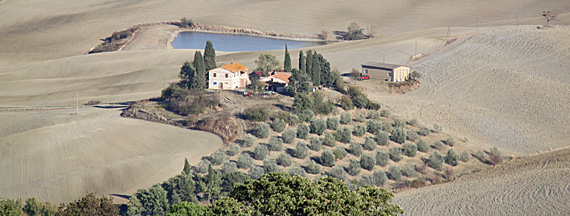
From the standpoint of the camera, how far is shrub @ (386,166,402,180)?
155 ft

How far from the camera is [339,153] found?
49.8 m

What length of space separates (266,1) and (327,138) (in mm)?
93349

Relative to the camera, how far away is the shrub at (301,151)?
49.4m

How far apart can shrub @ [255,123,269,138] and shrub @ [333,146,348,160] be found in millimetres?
5539

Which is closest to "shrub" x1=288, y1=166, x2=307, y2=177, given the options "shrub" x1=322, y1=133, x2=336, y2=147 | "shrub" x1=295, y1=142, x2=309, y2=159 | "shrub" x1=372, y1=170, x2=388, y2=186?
"shrub" x1=295, y1=142, x2=309, y2=159

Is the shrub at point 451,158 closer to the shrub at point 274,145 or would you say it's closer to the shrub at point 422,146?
the shrub at point 422,146

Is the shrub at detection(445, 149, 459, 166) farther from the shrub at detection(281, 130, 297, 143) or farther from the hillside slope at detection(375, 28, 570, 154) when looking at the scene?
the shrub at detection(281, 130, 297, 143)

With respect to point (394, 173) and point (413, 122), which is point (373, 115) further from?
point (394, 173)

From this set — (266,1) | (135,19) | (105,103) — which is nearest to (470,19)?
(266,1)

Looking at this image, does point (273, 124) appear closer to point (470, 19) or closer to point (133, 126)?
point (133, 126)

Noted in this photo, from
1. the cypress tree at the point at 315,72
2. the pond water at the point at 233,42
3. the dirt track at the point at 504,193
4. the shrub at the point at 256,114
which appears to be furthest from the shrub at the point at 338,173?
the pond water at the point at 233,42

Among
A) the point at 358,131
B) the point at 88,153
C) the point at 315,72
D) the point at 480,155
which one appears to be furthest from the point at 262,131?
the point at 480,155

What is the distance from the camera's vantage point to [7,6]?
13312 centimetres

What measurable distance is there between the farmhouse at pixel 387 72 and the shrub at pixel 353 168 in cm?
2655
